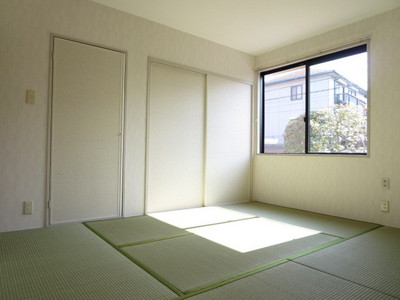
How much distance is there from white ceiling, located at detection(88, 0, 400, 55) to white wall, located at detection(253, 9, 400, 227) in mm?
166

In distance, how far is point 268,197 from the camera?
4.55 m

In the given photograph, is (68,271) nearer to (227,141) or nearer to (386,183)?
(227,141)

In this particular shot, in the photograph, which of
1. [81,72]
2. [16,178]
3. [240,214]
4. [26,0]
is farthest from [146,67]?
[240,214]

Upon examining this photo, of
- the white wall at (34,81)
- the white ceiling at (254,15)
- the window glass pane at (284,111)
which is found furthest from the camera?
the window glass pane at (284,111)

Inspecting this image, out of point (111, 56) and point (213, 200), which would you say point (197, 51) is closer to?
point (111, 56)

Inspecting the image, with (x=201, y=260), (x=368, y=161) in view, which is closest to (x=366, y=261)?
(x=201, y=260)

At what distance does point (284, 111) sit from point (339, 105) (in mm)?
875

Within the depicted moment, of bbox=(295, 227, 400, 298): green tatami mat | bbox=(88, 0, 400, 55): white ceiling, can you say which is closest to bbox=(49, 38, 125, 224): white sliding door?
bbox=(88, 0, 400, 55): white ceiling

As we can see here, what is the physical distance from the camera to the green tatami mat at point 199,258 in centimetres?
183

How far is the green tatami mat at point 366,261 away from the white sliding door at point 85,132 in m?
2.22

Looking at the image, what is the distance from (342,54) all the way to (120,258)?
3.61m

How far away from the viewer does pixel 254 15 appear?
3426 millimetres

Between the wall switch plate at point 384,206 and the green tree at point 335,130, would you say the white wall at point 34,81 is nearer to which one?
the green tree at point 335,130

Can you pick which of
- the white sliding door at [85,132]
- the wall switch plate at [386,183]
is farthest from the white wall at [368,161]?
the white sliding door at [85,132]
